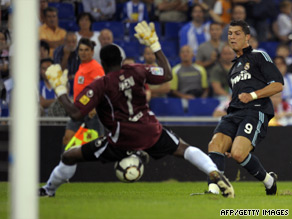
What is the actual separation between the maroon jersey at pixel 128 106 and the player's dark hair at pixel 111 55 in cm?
11

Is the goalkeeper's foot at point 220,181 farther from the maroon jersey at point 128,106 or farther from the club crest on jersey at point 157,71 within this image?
the club crest on jersey at point 157,71

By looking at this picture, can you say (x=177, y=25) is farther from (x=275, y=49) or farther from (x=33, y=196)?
(x=33, y=196)

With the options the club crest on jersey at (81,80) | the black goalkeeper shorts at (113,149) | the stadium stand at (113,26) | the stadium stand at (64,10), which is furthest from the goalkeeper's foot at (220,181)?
the stadium stand at (64,10)

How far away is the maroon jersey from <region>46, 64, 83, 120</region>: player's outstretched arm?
268 millimetres

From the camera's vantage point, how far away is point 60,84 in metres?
7.12

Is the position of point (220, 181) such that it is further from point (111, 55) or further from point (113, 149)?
point (111, 55)

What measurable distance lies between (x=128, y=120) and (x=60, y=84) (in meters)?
0.85

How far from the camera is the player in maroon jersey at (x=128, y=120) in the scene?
291 inches

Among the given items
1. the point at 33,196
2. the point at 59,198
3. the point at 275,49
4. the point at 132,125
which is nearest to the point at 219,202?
the point at 132,125

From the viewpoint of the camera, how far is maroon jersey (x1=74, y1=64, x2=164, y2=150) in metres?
7.39

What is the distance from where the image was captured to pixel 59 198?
302 inches

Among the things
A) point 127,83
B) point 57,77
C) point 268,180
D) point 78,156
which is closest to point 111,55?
point 127,83

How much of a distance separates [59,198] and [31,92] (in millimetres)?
3203

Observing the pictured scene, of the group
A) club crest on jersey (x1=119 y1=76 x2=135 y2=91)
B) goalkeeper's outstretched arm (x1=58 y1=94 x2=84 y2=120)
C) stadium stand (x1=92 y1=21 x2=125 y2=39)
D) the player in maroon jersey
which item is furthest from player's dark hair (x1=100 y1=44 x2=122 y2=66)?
stadium stand (x1=92 y1=21 x2=125 y2=39)
